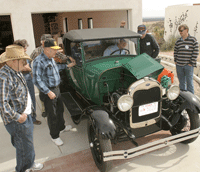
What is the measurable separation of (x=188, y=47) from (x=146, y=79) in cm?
276

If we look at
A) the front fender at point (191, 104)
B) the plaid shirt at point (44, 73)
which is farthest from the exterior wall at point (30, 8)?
the front fender at point (191, 104)

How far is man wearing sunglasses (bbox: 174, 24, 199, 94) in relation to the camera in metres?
4.68

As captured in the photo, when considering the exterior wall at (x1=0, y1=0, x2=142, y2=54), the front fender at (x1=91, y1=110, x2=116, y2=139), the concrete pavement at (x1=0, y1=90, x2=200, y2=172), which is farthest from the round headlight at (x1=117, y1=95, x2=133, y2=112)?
the exterior wall at (x1=0, y1=0, x2=142, y2=54)

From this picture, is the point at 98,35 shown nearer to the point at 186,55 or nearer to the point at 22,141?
the point at 22,141

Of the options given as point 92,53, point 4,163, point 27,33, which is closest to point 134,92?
point 92,53

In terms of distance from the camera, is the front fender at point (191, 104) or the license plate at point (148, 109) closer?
the license plate at point (148, 109)

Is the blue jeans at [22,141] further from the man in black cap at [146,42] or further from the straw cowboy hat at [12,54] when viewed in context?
the man in black cap at [146,42]

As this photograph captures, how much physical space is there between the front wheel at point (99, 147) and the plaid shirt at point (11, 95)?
3.25ft

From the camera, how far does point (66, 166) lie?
9.44 ft

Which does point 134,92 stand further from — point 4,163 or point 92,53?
point 4,163

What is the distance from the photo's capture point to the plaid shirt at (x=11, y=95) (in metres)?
2.09

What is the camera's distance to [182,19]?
55.4 ft

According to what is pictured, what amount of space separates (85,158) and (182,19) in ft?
56.6

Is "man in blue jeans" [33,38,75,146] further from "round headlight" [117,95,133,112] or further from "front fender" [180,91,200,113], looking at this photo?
"front fender" [180,91,200,113]
